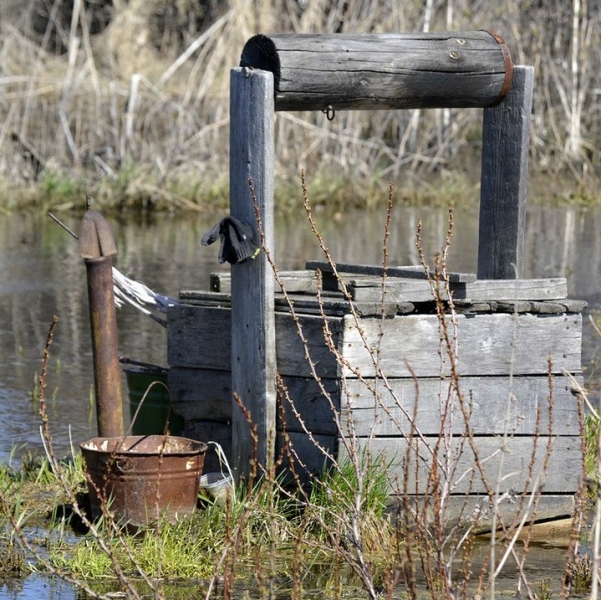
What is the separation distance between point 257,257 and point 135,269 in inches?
272

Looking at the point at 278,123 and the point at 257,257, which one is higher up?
the point at 278,123

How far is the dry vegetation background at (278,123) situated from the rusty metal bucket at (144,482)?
35.0 ft

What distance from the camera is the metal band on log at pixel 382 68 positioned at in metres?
4.98

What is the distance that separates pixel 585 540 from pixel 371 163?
38.8ft

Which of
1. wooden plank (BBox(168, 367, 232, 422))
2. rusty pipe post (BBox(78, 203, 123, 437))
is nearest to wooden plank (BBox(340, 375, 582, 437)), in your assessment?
wooden plank (BBox(168, 367, 232, 422))

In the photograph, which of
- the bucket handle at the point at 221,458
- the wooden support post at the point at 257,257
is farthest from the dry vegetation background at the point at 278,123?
the wooden support post at the point at 257,257

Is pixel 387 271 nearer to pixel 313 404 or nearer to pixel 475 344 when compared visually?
pixel 475 344

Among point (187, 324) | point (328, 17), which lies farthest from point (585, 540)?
point (328, 17)

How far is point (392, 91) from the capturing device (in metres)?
5.23

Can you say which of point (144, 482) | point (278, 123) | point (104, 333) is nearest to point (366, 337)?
point (144, 482)

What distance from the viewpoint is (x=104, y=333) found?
17.8 feet

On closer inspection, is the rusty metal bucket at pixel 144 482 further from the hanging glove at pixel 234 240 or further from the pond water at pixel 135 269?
the hanging glove at pixel 234 240

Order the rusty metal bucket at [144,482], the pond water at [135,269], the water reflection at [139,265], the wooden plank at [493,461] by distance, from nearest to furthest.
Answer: the rusty metal bucket at [144,482], the wooden plank at [493,461], the pond water at [135,269], the water reflection at [139,265]

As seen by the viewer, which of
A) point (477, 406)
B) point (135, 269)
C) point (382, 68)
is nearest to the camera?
point (477, 406)
